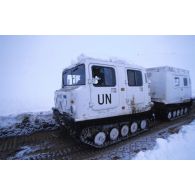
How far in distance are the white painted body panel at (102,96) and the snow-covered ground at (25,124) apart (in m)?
2.89

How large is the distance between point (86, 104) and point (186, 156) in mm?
3044

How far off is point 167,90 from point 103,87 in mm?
5308

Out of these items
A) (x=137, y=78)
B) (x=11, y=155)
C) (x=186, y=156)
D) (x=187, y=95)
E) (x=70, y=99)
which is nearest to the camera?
(x=186, y=156)

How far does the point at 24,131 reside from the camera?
6.46m

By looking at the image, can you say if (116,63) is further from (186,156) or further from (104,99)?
(186,156)

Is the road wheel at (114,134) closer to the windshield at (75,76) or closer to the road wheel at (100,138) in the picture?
the road wheel at (100,138)

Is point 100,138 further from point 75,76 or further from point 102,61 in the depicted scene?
point 102,61

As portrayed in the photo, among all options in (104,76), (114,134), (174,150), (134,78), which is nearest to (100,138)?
(114,134)

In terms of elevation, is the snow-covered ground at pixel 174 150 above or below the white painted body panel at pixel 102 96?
below

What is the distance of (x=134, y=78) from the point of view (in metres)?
5.58

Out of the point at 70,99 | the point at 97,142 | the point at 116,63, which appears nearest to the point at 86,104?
the point at 70,99

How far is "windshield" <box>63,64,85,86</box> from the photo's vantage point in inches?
169

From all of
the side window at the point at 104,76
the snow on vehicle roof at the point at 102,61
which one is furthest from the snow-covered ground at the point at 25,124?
the side window at the point at 104,76

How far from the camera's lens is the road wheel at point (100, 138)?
4.57 metres
